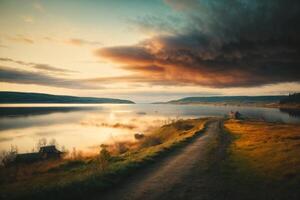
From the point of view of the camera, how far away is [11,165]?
41.7m

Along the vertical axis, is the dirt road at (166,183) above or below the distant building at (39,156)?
above

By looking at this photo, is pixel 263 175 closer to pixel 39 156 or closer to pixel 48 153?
pixel 39 156

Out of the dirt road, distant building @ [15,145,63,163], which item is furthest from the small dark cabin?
the dirt road

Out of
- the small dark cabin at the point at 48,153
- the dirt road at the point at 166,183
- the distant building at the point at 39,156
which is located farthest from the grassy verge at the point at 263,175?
the small dark cabin at the point at 48,153

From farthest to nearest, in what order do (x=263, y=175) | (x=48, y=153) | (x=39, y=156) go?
(x=48, y=153) < (x=39, y=156) < (x=263, y=175)

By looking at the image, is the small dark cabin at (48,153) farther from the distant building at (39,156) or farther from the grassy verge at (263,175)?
the grassy verge at (263,175)

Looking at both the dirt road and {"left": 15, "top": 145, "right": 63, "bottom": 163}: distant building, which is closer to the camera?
the dirt road

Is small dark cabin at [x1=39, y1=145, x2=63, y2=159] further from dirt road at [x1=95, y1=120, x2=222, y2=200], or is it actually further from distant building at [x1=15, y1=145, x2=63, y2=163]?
dirt road at [x1=95, y1=120, x2=222, y2=200]

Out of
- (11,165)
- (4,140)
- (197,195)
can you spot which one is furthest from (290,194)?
(4,140)

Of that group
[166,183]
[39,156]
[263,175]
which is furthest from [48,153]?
[263,175]

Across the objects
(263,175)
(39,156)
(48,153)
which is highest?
(263,175)

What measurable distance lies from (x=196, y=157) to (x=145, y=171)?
29.3 ft

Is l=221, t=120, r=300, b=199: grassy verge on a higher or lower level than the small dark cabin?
higher

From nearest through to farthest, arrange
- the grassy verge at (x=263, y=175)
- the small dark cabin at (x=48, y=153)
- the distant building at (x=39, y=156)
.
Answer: the grassy verge at (x=263, y=175) → the distant building at (x=39, y=156) → the small dark cabin at (x=48, y=153)
